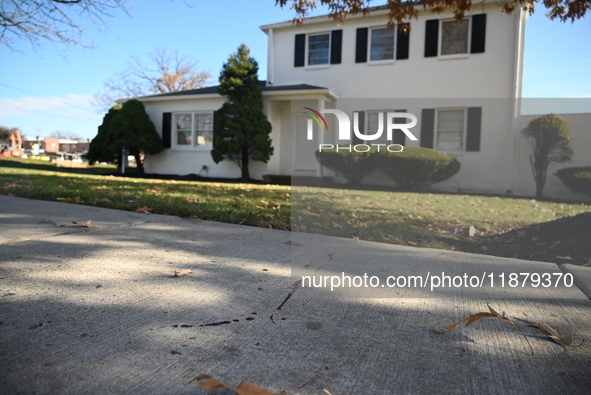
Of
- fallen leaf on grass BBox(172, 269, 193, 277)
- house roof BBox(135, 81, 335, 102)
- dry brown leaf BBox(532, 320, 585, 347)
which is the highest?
house roof BBox(135, 81, 335, 102)

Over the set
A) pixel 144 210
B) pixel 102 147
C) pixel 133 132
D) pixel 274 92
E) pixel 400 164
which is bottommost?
pixel 144 210

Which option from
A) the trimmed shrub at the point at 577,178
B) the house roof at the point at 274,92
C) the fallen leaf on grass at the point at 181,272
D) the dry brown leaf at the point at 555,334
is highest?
the house roof at the point at 274,92

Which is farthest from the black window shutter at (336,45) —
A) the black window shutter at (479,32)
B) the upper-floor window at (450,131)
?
the upper-floor window at (450,131)

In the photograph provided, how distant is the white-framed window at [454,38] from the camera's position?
497 inches

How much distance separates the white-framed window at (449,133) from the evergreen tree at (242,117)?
6.70 metres

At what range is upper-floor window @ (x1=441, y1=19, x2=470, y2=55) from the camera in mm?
12648

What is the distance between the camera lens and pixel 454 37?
1281 cm

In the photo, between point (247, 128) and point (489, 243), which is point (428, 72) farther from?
point (489, 243)

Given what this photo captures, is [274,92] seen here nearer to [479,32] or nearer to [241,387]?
[479,32]

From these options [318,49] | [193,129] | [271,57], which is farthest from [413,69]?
[193,129]

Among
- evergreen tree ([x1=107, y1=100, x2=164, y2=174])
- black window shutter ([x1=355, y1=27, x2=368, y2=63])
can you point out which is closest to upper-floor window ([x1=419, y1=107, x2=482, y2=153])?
black window shutter ([x1=355, y1=27, x2=368, y2=63])

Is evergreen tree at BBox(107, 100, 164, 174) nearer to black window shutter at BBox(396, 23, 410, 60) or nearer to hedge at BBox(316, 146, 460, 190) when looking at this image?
black window shutter at BBox(396, 23, 410, 60)

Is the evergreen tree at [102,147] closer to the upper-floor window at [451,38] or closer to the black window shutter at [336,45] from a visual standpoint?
the black window shutter at [336,45]

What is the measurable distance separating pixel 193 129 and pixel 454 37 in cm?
958
